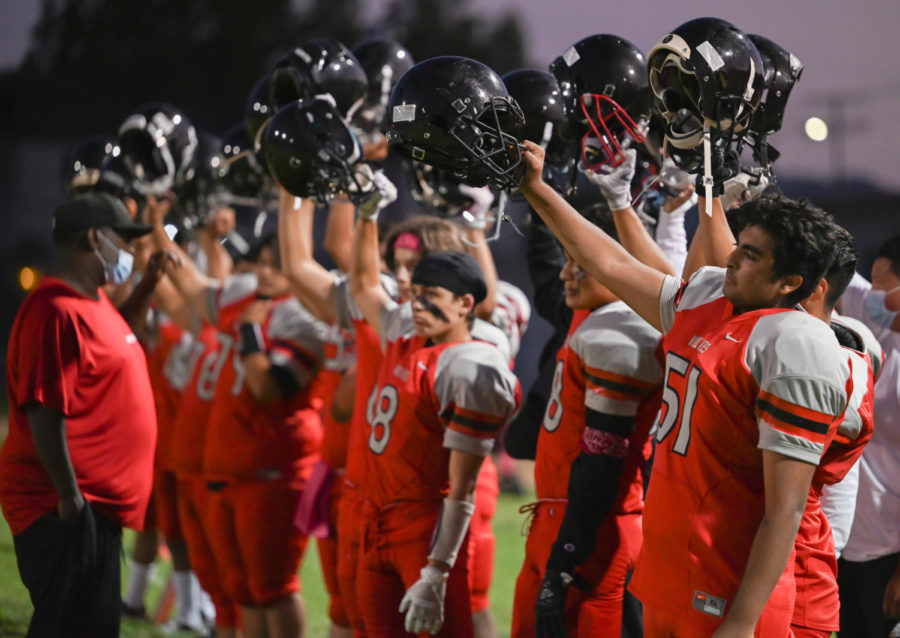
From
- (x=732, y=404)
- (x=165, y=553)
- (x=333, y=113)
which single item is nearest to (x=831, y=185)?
(x=165, y=553)

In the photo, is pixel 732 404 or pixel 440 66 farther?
pixel 440 66

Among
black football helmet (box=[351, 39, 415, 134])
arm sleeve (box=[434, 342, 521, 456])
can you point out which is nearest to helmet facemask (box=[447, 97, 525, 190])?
arm sleeve (box=[434, 342, 521, 456])

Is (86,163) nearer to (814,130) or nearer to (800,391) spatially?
(814,130)

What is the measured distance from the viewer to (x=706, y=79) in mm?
2484

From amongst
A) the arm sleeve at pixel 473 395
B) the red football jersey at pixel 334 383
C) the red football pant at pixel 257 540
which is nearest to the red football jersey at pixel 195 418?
the red football pant at pixel 257 540

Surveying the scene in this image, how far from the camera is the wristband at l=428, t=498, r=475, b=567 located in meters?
3.14

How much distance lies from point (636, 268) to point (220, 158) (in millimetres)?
2829

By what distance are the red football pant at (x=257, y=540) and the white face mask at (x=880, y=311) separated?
255cm

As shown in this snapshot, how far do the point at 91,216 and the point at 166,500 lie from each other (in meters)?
2.82

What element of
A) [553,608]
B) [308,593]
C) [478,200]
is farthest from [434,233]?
[308,593]

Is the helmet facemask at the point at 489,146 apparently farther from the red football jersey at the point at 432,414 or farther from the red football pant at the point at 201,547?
the red football pant at the point at 201,547

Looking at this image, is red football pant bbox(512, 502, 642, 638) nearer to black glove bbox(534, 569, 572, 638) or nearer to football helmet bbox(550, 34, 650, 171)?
black glove bbox(534, 569, 572, 638)

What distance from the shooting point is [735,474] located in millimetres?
2215

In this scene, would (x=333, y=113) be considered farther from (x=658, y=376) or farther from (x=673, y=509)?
(x=673, y=509)
